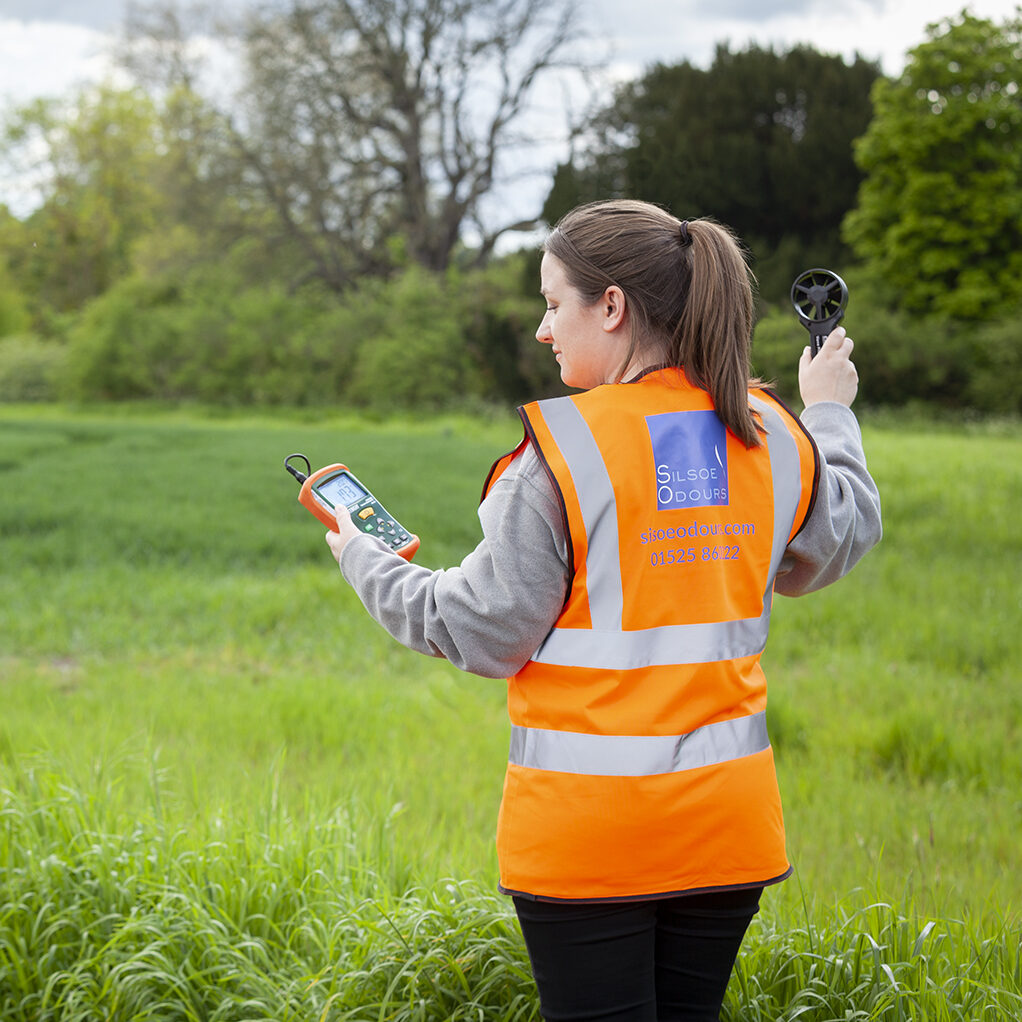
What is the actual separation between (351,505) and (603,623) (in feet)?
1.71

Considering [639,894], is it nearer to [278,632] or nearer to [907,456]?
[278,632]

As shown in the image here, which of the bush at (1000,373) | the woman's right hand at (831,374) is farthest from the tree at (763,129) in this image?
the woman's right hand at (831,374)

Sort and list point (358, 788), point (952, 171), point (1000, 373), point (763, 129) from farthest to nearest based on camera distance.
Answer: point (952, 171), point (1000, 373), point (763, 129), point (358, 788)

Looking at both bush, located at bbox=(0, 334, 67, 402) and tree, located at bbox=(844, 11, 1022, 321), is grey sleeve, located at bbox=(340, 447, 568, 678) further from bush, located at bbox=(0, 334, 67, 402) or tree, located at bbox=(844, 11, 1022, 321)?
bush, located at bbox=(0, 334, 67, 402)

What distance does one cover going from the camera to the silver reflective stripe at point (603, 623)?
4.68 ft

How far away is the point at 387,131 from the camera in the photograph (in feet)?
98.0

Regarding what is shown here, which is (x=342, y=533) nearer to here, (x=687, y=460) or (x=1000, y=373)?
(x=687, y=460)

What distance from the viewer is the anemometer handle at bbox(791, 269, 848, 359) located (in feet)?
5.94

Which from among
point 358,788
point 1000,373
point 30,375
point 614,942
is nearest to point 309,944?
point 358,788

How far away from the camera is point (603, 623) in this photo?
57.5 inches

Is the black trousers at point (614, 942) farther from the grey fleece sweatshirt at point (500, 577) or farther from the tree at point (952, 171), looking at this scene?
the tree at point (952, 171)

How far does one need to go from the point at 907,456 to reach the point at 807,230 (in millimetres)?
12750

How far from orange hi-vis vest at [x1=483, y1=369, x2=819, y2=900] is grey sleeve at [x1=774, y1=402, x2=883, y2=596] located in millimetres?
137

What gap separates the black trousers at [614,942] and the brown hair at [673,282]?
0.72m
